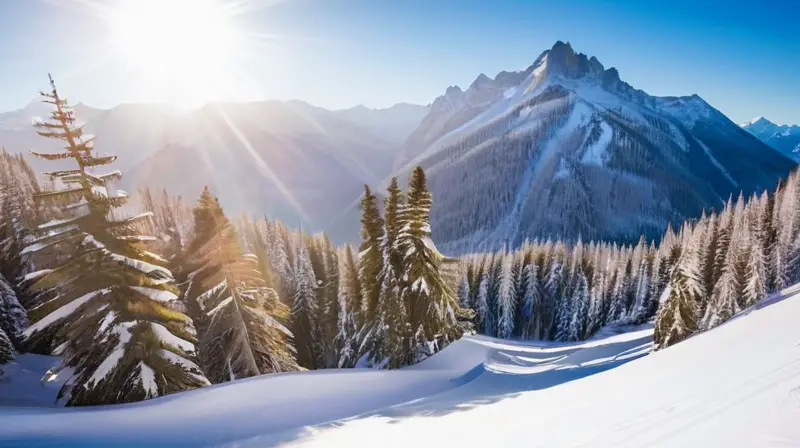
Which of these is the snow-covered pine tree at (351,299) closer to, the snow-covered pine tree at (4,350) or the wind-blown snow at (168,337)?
the wind-blown snow at (168,337)

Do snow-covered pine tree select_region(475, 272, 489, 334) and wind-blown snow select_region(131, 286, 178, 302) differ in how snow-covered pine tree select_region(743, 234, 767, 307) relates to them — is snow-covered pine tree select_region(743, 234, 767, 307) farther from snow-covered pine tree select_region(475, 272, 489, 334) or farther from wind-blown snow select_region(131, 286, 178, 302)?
snow-covered pine tree select_region(475, 272, 489, 334)

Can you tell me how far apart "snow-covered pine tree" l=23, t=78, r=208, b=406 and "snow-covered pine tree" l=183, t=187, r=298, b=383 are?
460 cm

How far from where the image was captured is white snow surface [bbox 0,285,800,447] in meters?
4.30

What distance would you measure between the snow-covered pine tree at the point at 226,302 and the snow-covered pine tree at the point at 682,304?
25144mm

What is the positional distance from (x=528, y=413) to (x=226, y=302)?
Result: 13.5m

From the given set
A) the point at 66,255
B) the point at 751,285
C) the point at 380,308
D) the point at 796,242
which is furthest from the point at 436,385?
the point at 796,242

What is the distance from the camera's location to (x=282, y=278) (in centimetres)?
4294

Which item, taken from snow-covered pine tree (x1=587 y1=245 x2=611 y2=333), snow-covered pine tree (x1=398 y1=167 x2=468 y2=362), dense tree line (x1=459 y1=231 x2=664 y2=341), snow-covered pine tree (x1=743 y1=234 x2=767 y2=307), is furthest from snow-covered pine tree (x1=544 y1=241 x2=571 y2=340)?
snow-covered pine tree (x1=398 y1=167 x2=468 y2=362)

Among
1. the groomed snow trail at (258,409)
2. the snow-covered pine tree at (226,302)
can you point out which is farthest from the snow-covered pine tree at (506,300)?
the snow-covered pine tree at (226,302)

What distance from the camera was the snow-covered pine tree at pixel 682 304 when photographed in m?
24.3

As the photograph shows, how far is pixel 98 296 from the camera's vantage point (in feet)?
35.2

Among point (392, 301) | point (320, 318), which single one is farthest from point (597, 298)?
point (392, 301)

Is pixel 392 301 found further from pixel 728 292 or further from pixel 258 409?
pixel 728 292

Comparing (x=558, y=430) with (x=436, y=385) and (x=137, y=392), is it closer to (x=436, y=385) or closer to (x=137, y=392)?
(x=436, y=385)
